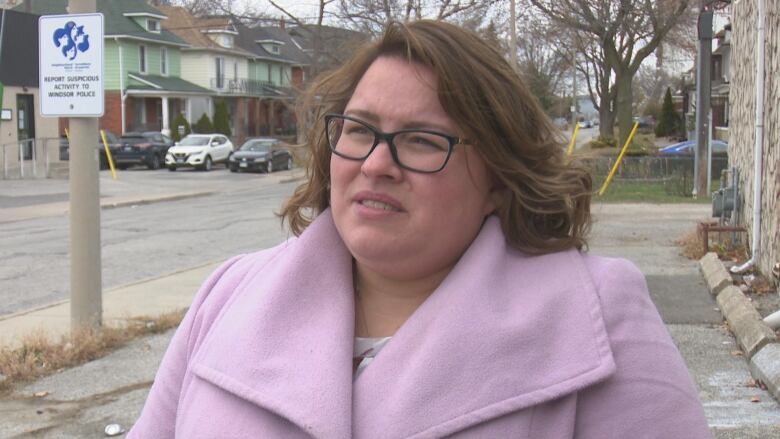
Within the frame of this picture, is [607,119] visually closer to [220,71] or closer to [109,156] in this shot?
[220,71]

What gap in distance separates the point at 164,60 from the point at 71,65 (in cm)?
4686

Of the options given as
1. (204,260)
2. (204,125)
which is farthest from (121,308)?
(204,125)

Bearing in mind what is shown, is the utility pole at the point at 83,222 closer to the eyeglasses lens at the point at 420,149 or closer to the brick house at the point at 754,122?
the eyeglasses lens at the point at 420,149

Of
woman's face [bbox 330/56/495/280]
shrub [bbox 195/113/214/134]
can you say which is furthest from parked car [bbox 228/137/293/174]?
woman's face [bbox 330/56/495/280]

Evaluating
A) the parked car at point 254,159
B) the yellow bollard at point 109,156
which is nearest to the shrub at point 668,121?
the parked car at point 254,159

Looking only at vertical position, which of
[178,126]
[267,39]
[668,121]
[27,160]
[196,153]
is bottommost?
[27,160]

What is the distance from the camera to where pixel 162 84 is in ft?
163

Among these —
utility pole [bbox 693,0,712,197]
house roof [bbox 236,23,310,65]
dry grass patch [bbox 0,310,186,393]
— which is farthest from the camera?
house roof [bbox 236,23,310,65]

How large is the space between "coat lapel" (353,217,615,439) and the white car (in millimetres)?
37107

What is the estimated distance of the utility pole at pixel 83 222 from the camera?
700cm

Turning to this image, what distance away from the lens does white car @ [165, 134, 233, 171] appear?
125ft

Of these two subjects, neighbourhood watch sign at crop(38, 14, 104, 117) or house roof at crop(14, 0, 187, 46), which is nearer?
neighbourhood watch sign at crop(38, 14, 104, 117)

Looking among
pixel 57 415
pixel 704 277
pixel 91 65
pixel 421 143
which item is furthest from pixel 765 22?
pixel 421 143

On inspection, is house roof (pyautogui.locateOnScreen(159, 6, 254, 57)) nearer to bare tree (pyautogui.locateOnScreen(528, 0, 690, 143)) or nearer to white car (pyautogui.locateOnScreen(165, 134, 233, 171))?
white car (pyautogui.locateOnScreen(165, 134, 233, 171))
